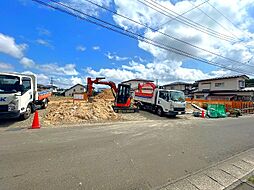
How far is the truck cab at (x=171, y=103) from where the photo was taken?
614 inches

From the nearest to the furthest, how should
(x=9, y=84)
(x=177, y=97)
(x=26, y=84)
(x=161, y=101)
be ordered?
(x=9, y=84) < (x=26, y=84) < (x=177, y=97) < (x=161, y=101)

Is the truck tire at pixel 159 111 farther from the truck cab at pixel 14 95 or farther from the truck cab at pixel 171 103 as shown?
the truck cab at pixel 14 95

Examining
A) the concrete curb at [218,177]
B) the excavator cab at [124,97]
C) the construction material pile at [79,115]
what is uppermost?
the excavator cab at [124,97]

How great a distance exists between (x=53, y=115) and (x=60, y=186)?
9.08 metres

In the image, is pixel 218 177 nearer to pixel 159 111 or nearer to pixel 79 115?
pixel 79 115

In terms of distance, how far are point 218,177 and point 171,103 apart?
12.0 metres

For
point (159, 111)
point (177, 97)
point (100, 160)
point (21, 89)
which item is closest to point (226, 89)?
point (177, 97)

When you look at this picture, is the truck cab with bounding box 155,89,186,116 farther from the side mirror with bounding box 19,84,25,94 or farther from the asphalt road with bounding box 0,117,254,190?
the side mirror with bounding box 19,84,25,94

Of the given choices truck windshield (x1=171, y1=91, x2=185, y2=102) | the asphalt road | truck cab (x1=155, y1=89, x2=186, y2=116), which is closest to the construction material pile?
the asphalt road

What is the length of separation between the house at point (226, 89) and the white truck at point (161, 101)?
25688 millimetres

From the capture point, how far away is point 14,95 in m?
8.60

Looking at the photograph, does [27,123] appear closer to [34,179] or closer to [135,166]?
[34,179]

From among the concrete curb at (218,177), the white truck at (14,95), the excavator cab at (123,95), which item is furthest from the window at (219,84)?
the white truck at (14,95)

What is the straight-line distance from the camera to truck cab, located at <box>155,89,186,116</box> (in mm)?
15584
